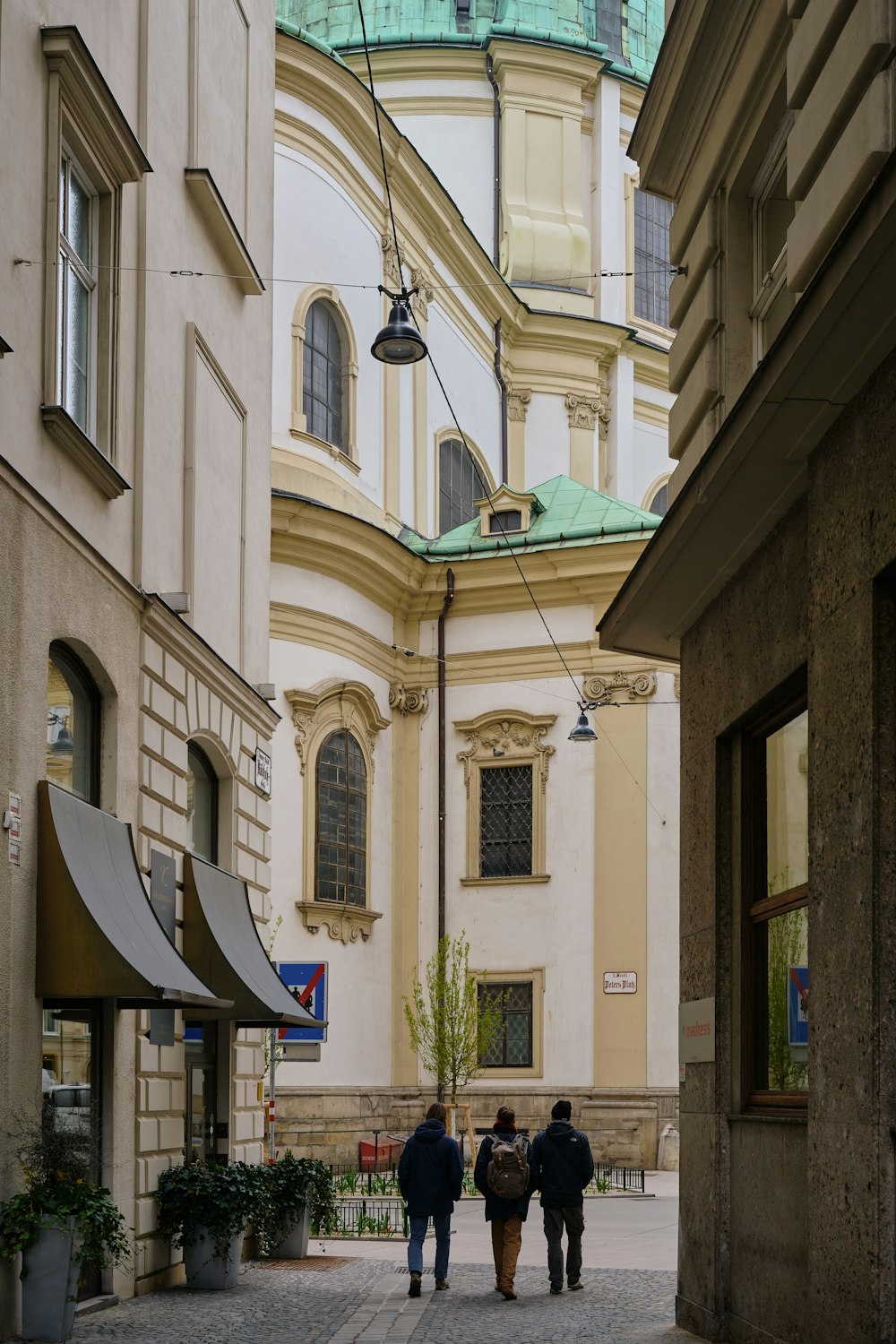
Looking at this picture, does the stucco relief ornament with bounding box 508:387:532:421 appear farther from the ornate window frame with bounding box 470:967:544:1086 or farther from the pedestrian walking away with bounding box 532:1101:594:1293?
the pedestrian walking away with bounding box 532:1101:594:1293

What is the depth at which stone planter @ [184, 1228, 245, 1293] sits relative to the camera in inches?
571

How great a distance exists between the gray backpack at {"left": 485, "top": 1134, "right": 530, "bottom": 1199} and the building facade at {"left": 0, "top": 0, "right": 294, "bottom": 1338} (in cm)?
253

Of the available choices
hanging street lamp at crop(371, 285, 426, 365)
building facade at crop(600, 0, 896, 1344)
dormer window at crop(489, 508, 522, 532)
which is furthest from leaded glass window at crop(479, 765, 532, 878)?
building facade at crop(600, 0, 896, 1344)

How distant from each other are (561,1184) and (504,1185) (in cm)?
62

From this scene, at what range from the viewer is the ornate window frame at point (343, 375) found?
107 ft

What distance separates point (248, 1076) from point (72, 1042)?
5.43m

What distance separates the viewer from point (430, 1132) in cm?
1504

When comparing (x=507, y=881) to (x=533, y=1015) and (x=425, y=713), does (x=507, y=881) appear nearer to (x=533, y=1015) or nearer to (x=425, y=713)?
(x=533, y=1015)

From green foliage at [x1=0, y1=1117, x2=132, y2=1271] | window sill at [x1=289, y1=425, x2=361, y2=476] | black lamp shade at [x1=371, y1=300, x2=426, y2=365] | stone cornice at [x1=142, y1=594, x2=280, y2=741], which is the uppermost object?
window sill at [x1=289, y1=425, x2=361, y2=476]

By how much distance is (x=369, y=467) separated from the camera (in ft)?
115

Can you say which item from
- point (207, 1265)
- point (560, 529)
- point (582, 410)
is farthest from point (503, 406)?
point (207, 1265)

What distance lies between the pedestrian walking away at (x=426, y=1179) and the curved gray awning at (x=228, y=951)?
6.23 ft

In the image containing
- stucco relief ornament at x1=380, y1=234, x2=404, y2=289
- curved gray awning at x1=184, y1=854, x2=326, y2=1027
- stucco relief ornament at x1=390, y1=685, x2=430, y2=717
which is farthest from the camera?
stucco relief ornament at x1=380, y1=234, x2=404, y2=289

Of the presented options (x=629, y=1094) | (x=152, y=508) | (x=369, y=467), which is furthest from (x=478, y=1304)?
(x=369, y=467)
